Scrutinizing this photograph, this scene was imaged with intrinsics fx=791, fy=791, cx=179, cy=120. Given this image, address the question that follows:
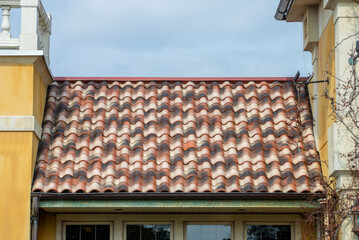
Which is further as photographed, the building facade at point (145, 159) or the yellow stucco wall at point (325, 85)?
the yellow stucco wall at point (325, 85)

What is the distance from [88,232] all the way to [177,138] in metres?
2.06

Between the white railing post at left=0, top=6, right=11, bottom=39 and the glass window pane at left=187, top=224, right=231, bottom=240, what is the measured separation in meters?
4.20

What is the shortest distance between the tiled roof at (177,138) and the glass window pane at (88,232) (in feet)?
3.07

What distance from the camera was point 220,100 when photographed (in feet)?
44.9

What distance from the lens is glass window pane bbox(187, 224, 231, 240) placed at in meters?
12.5

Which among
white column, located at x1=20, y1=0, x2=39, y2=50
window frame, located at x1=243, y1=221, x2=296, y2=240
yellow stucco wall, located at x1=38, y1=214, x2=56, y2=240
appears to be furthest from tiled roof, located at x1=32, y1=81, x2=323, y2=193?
white column, located at x1=20, y1=0, x2=39, y2=50

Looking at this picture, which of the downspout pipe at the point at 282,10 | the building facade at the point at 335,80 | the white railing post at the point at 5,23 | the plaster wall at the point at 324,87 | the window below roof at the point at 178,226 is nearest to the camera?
the building facade at the point at 335,80

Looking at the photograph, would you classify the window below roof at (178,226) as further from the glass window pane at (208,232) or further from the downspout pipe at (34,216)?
the downspout pipe at (34,216)

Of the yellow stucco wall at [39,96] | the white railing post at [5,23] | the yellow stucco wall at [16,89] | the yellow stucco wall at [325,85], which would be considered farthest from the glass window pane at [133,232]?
the white railing post at [5,23]

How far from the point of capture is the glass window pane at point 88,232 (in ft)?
40.8

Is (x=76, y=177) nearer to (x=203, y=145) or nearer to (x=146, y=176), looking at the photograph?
(x=146, y=176)

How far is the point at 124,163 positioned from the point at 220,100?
7.74 ft

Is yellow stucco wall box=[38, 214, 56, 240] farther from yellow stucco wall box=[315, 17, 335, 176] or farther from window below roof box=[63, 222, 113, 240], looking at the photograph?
yellow stucco wall box=[315, 17, 335, 176]

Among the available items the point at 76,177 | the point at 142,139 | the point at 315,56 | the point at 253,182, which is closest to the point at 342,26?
the point at 315,56
